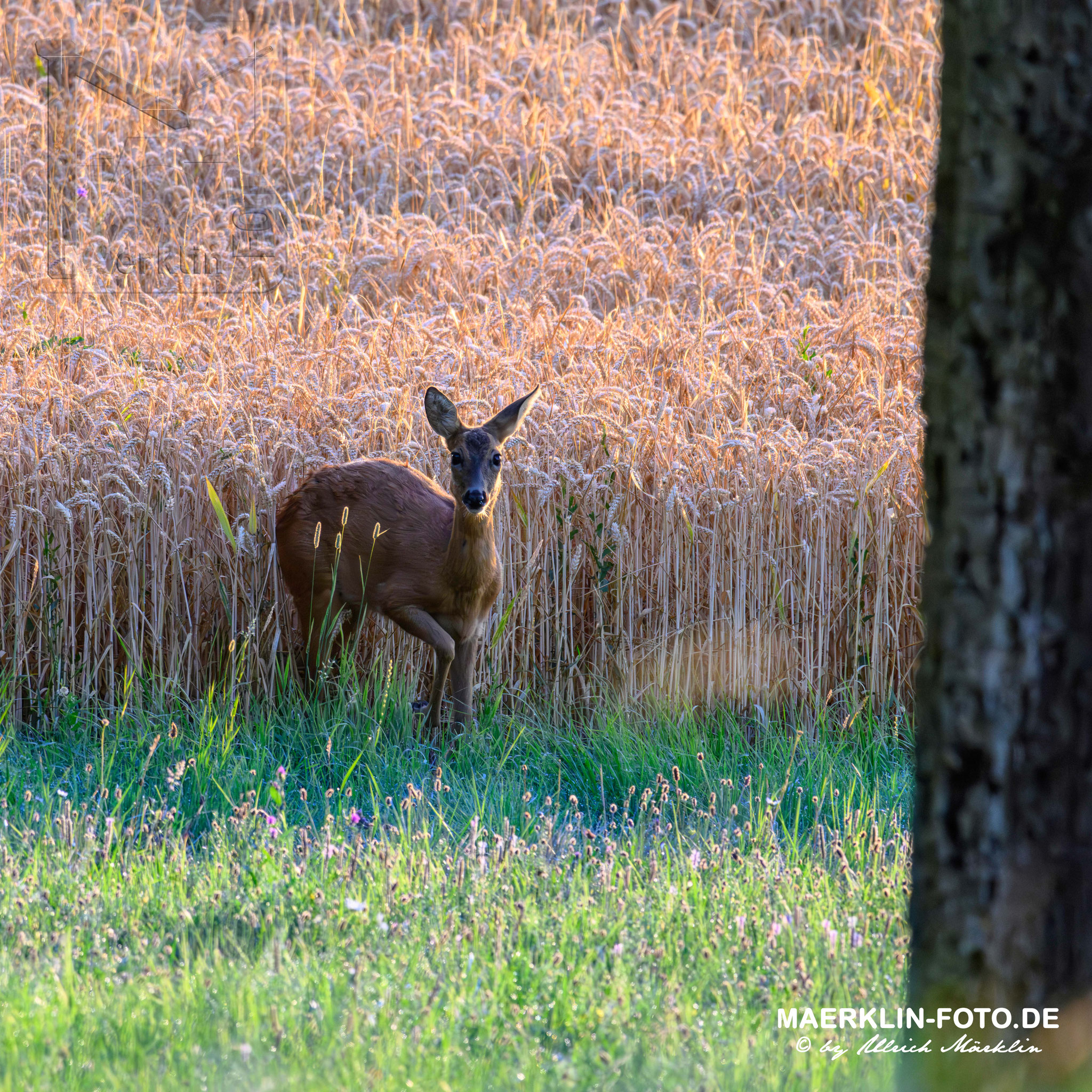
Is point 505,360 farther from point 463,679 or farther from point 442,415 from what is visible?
point 463,679

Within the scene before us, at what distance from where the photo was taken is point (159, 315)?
9695 millimetres

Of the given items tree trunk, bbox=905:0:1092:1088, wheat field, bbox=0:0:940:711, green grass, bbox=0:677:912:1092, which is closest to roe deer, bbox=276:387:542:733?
wheat field, bbox=0:0:940:711

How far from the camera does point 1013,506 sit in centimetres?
234

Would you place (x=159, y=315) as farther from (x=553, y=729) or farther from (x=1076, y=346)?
(x=1076, y=346)

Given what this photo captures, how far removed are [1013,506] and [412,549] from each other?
4.08 metres

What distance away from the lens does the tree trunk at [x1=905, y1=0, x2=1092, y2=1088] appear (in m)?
2.31

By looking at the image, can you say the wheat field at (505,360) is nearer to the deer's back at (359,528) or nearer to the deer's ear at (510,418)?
the deer's back at (359,528)

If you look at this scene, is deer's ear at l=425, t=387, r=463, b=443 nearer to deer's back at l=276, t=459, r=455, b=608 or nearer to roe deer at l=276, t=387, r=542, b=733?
roe deer at l=276, t=387, r=542, b=733

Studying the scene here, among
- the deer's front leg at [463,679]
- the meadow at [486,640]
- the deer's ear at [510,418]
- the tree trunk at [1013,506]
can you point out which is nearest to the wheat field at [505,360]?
the meadow at [486,640]

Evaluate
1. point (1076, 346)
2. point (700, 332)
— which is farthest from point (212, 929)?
point (700, 332)

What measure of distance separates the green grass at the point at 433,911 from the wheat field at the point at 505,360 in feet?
2.45

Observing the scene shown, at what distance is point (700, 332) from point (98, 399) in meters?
3.70

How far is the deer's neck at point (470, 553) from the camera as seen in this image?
5.93m

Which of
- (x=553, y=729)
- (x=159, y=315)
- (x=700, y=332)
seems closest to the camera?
(x=553, y=729)
